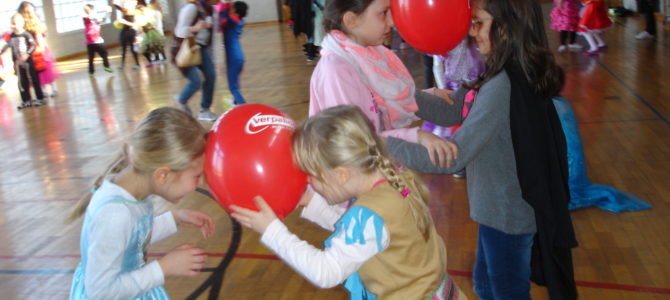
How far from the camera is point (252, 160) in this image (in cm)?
141

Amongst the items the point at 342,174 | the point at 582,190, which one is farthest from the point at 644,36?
the point at 342,174

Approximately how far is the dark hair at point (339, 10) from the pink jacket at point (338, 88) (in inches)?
4.4

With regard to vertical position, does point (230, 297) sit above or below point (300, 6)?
below

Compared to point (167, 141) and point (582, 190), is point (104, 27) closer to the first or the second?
point (582, 190)

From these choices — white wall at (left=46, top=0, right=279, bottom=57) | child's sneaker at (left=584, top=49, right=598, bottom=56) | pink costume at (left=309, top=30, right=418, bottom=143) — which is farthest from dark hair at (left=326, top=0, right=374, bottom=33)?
white wall at (left=46, top=0, right=279, bottom=57)

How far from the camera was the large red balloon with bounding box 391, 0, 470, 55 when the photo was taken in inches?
73.5

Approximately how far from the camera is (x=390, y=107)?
6.63 ft

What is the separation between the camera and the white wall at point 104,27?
1278 cm

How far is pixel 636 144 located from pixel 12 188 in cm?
503

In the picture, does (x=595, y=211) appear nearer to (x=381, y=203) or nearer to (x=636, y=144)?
(x=636, y=144)

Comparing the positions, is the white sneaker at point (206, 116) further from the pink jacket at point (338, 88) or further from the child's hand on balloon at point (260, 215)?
the child's hand on balloon at point (260, 215)

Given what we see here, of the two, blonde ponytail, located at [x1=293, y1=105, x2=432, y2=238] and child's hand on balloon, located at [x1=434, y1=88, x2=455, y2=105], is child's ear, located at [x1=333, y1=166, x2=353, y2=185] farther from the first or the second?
child's hand on balloon, located at [x1=434, y1=88, x2=455, y2=105]

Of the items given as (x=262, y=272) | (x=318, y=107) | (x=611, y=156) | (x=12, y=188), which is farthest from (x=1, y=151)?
(x=611, y=156)

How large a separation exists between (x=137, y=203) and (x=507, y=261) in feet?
3.79
